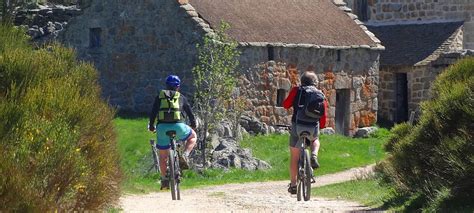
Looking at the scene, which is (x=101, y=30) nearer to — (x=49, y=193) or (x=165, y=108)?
(x=165, y=108)

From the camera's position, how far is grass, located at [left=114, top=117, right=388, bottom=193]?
78.7 ft

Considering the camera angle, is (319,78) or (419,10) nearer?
(319,78)

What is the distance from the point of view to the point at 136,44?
3200cm

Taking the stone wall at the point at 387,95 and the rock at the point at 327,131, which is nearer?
the rock at the point at 327,131

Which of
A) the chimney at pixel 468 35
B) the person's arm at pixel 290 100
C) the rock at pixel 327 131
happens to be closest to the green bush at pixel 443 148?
the person's arm at pixel 290 100

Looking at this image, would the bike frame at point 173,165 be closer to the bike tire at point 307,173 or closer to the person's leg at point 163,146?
the person's leg at point 163,146

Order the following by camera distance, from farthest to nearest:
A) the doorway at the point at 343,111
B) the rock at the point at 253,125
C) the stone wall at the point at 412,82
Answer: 1. the stone wall at the point at 412,82
2. the doorway at the point at 343,111
3. the rock at the point at 253,125

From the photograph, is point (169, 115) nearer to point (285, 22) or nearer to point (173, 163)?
point (173, 163)

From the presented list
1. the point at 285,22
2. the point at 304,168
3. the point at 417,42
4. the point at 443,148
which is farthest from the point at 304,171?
the point at 417,42

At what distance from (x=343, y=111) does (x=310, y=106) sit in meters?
19.2

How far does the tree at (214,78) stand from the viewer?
2744cm

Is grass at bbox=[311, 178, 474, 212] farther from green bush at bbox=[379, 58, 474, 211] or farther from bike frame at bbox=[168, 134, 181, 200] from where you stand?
bike frame at bbox=[168, 134, 181, 200]

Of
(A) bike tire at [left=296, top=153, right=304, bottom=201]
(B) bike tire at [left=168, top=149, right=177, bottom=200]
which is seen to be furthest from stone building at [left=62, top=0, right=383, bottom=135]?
(A) bike tire at [left=296, top=153, right=304, bottom=201]

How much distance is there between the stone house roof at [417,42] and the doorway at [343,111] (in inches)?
121
